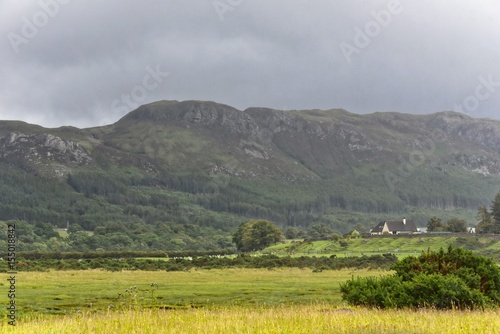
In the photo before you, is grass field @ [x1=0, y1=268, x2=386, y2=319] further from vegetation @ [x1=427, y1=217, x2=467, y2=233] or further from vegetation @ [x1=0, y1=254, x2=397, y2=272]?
vegetation @ [x1=427, y1=217, x2=467, y2=233]

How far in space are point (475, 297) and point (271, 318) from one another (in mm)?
11611

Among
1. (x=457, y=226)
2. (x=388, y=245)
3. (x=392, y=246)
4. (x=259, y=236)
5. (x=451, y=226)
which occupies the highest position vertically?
(x=451, y=226)

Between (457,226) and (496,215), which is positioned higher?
(496,215)

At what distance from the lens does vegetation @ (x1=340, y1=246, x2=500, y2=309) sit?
3006 centimetres

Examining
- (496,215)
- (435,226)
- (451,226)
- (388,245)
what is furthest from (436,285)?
(435,226)

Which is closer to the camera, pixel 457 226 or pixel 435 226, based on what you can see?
pixel 457 226

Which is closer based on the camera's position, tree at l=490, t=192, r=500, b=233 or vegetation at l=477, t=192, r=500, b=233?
tree at l=490, t=192, r=500, b=233

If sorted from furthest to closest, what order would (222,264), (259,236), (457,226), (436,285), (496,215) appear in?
(259,236)
(457,226)
(496,215)
(222,264)
(436,285)

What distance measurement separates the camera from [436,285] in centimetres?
3020

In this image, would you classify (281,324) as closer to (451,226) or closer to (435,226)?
(451,226)

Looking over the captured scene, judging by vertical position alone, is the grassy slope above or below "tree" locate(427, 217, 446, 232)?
below

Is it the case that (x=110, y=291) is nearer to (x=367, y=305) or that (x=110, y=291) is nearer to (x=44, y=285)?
(x=44, y=285)

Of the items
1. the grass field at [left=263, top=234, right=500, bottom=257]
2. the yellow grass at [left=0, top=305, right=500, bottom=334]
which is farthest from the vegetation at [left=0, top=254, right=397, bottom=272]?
the yellow grass at [left=0, top=305, right=500, bottom=334]

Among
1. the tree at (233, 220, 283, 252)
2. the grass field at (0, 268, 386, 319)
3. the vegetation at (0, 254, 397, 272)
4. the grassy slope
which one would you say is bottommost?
the grass field at (0, 268, 386, 319)
